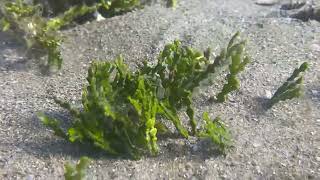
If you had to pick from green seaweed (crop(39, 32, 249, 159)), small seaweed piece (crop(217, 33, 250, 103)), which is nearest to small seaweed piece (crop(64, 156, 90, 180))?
green seaweed (crop(39, 32, 249, 159))

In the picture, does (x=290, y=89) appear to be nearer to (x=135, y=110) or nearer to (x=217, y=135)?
(x=217, y=135)

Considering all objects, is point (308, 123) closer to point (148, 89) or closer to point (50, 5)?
point (148, 89)

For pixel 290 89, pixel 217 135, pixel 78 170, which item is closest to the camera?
pixel 78 170

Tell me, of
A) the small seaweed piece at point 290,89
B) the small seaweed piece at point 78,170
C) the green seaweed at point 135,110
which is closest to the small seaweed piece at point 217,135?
the green seaweed at point 135,110

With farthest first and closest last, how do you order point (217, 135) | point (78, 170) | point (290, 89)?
point (290, 89), point (217, 135), point (78, 170)

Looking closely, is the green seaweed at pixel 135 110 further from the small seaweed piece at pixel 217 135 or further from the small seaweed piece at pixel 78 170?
the small seaweed piece at pixel 78 170

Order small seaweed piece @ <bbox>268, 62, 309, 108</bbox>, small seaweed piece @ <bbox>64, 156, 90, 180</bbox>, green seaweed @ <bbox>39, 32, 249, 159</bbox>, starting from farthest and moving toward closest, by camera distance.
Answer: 1. small seaweed piece @ <bbox>268, 62, 309, 108</bbox>
2. green seaweed @ <bbox>39, 32, 249, 159</bbox>
3. small seaweed piece @ <bbox>64, 156, 90, 180</bbox>

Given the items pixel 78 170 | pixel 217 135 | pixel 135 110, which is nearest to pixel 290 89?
pixel 217 135

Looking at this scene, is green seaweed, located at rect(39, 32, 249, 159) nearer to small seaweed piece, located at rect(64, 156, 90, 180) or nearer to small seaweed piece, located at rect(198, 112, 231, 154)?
small seaweed piece, located at rect(198, 112, 231, 154)

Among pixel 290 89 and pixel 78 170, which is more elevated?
pixel 78 170
